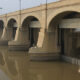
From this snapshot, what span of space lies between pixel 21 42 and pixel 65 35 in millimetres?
11057

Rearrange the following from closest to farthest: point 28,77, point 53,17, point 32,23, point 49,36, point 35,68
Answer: point 28,77, point 35,68, point 53,17, point 49,36, point 32,23

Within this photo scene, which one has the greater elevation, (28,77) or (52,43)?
(52,43)

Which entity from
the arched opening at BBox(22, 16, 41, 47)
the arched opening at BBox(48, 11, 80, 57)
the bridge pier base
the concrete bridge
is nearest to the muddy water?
the concrete bridge

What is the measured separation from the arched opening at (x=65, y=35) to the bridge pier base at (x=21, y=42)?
32.8 feet

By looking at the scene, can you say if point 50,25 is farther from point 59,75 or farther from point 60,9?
point 59,75

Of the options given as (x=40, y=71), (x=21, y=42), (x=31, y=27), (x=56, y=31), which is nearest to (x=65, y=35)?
(x=56, y=31)

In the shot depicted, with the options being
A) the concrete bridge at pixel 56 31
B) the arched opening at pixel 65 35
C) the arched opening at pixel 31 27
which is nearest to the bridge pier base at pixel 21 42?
the arched opening at pixel 31 27

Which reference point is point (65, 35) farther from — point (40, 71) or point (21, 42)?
point (21, 42)

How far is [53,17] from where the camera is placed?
24547mm

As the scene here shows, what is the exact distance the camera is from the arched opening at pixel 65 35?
83.6 ft

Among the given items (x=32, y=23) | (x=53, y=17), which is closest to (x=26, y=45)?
(x=32, y=23)

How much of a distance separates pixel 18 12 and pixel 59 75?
2123cm

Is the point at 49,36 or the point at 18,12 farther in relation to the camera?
the point at 18,12

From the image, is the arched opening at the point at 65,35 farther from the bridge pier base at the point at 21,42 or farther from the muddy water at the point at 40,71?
the bridge pier base at the point at 21,42
